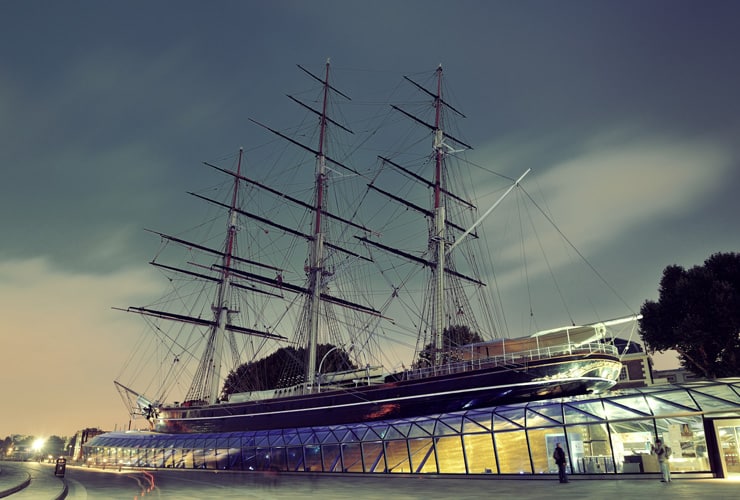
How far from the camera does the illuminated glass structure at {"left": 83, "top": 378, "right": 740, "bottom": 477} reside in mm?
22562

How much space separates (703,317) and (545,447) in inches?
1305

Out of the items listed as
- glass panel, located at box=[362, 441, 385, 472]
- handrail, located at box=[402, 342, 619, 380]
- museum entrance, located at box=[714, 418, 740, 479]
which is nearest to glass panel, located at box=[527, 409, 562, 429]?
handrail, located at box=[402, 342, 619, 380]

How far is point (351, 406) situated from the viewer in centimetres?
4097

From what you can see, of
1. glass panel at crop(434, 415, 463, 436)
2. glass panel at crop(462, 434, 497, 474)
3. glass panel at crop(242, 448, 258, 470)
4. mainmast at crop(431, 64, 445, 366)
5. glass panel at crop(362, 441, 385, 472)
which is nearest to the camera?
glass panel at crop(462, 434, 497, 474)

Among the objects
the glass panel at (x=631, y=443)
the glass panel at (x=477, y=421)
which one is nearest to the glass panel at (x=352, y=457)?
the glass panel at (x=477, y=421)

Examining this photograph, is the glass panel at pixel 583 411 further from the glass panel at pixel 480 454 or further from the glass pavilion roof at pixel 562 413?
the glass panel at pixel 480 454

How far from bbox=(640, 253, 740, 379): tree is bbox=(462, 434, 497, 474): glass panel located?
1275 inches

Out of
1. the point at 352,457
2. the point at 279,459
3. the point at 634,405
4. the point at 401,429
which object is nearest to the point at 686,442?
the point at 634,405

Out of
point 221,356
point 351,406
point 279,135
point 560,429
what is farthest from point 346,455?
point 279,135

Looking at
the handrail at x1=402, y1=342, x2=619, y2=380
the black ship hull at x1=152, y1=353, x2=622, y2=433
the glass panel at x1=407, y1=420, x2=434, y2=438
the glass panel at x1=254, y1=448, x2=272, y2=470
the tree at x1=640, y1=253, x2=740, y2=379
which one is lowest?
the glass panel at x1=254, y1=448, x2=272, y2=470

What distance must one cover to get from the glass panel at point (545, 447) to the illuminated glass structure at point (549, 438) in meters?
0.05

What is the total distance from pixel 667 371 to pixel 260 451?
77.1 meters

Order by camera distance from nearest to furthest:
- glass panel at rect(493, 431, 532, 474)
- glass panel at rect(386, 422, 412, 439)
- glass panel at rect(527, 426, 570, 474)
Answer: glass panel at rect(527, 426, 570, 474), glass panel at rect(493, 431, 532, 474), glass panel at rect(386, 422, 412, 439)

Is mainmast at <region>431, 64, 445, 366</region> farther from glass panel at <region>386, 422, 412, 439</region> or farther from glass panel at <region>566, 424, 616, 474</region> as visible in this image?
glass panel at <region>566, 424, 616, 474</region>
